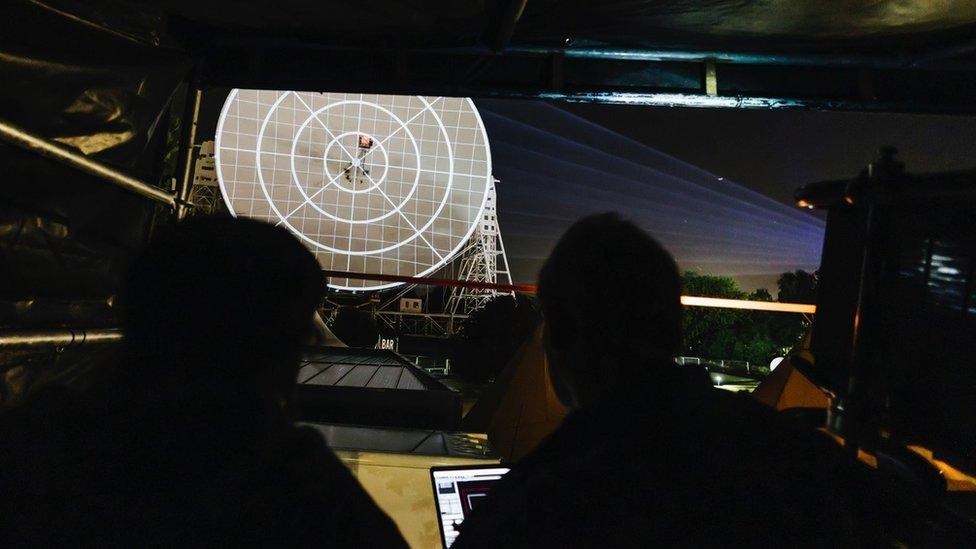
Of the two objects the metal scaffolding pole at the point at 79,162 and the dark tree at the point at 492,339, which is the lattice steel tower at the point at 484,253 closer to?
the dark tree at the point at 492,339

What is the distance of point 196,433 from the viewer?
0.98 metres

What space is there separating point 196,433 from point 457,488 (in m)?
1.47

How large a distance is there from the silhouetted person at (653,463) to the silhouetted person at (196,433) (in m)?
0.33

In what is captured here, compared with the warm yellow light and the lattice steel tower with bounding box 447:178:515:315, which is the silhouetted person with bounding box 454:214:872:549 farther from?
the lattice steel tower with bounding box 447:178:515:315

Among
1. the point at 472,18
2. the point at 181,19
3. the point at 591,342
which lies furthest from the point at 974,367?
the point at 181,19

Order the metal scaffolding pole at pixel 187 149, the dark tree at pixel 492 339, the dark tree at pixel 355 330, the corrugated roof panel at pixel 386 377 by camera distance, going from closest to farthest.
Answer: the metal scaffolding pole at pixel 187 149 → the corrugated roof panel at pixel 386 377 → the dark tree at pixel 355 330 → the dark tree at pixel 492 339

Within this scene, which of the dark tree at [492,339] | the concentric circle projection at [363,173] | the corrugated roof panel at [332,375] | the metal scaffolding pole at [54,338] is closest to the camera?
the metal scaffolding pole at [54,338]

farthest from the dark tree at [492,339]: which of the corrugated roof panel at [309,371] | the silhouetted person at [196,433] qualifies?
the silhouetted person at [196,433]

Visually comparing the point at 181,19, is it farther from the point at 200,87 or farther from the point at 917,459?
the point at 917,459

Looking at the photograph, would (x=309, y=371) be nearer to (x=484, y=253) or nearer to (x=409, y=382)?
(x=409, y=382)

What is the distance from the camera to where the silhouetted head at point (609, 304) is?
129cm

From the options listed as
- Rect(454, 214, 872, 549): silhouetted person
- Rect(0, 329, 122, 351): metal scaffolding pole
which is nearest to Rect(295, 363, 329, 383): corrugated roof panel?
Rect(0, 329, 122, 351): metal scaffolding pole

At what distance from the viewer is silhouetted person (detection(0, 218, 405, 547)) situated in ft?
3.14

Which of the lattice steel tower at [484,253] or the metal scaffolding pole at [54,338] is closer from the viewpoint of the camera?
the metal scaffolding pole at [54,338]
